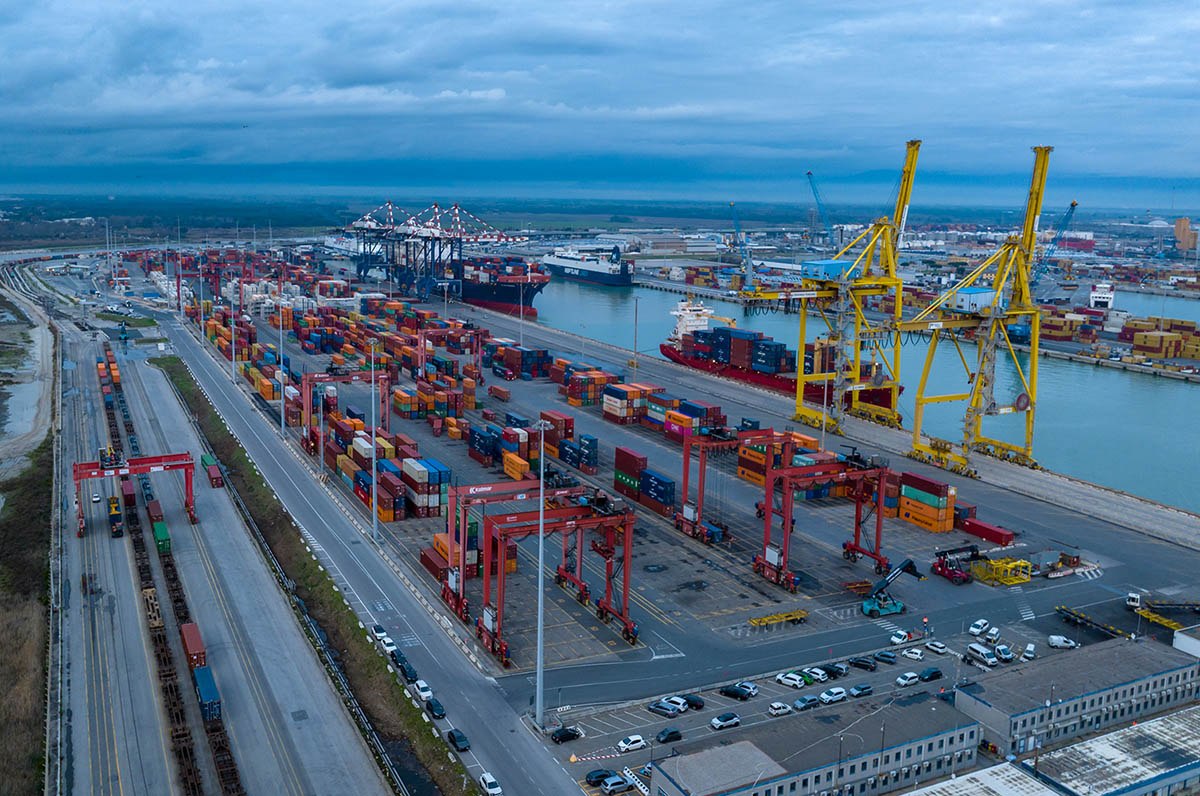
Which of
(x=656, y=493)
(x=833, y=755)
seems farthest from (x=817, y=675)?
(x=656, y=493)

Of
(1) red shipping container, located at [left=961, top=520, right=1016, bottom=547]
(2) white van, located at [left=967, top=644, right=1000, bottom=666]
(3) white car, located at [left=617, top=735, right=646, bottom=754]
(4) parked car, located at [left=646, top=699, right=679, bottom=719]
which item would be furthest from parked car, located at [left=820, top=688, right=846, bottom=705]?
(1) red shipping container, located at [left=961, top=520, right=1016, bottom=547]

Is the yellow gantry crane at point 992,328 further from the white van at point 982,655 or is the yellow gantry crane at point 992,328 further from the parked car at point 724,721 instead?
the parked car at point 724,721

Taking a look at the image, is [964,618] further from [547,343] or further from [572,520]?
[547,343]

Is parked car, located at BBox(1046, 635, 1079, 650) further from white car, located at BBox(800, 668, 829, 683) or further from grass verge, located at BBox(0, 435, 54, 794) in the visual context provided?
grass verge, located at BBox(0, 435, 54, 794)

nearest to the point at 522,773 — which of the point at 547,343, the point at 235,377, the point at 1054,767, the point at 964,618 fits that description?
the point at 1054,767

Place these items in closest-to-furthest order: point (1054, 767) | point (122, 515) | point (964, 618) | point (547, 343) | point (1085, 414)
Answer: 1. point (1054, 767)
2. point (964, 618)
3. point (122, 515)
4. point (1085, 414)
5. point (547, 343)

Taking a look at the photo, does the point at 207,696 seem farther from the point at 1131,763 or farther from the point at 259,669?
the point at 1131,763
